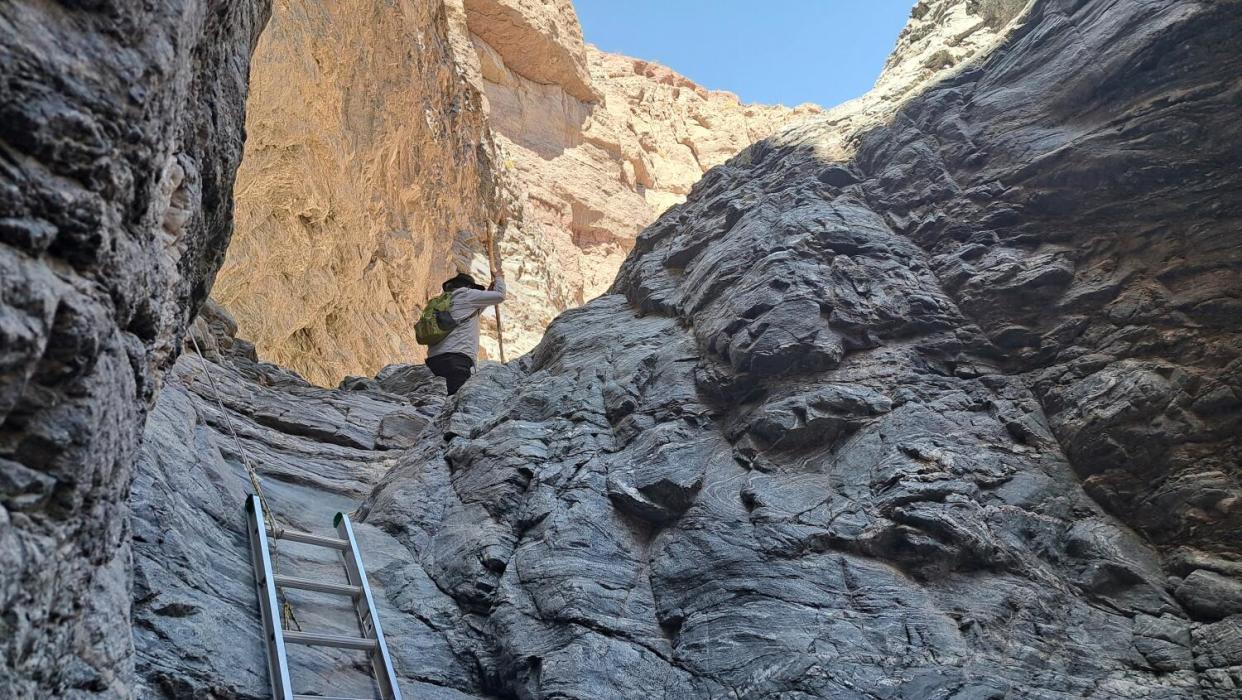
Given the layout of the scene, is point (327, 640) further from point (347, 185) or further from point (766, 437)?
point (347, 185)

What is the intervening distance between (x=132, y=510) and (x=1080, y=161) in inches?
316

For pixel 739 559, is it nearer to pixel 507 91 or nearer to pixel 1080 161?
pixel 1080 161

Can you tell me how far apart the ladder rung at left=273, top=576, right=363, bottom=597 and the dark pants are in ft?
22.4

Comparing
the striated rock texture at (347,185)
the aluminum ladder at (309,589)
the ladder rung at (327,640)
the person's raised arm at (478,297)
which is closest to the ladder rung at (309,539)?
the aluminum ladder at (309,589)

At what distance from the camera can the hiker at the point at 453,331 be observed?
13164 millimetres

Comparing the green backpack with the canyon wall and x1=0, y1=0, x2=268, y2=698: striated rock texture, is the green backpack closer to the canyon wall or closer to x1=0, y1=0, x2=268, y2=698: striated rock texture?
the canyon wall

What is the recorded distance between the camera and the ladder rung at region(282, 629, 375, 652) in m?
5.51

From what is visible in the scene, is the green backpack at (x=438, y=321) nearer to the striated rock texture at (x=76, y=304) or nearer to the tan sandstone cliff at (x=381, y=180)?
the tan sandstone cliff at (x=381, y=180)

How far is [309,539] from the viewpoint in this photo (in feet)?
22.6

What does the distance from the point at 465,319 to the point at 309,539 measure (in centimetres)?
685

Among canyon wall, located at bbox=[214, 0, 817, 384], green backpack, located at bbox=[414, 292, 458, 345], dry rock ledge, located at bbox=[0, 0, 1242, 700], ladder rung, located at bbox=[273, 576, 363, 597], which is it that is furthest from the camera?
canyon wall, located at bbox=[214, 0, 817, 384]

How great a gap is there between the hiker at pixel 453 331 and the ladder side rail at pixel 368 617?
5984mm

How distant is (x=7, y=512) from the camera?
9.11ft

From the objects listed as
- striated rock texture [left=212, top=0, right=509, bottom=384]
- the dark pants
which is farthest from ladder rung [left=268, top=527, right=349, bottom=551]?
striated rock texture [left=212, top=0, right=509, bottom=384]
